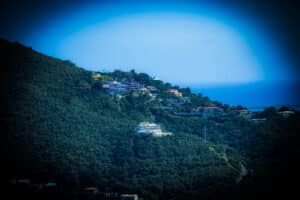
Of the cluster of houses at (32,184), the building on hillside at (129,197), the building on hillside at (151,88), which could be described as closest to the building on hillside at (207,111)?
the building on hillside at (151,88)

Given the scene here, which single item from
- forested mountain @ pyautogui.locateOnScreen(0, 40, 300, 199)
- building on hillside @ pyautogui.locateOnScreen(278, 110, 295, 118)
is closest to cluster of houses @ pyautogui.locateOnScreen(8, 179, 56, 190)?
forested mountain @ pyautogui.locateOnScreen(0, 40, 300, 199)

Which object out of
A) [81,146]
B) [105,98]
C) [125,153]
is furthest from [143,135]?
[105,98]

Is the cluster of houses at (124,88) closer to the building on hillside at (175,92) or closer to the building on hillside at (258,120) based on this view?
the building on hillside at (175,92)

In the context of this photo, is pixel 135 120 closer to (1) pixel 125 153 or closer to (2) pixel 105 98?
(2) pixel 105 98

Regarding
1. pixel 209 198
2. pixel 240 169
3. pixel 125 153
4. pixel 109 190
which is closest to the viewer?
pixel 209 198

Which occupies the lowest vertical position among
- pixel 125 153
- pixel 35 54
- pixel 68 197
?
pixel 68 197

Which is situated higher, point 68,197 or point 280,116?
point 280,116

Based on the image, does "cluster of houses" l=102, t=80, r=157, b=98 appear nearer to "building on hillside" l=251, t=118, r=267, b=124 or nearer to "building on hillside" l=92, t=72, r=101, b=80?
"building on hillside" l=92, t=72, r=101, b=80

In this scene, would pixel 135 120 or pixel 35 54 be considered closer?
pixel 135 120
